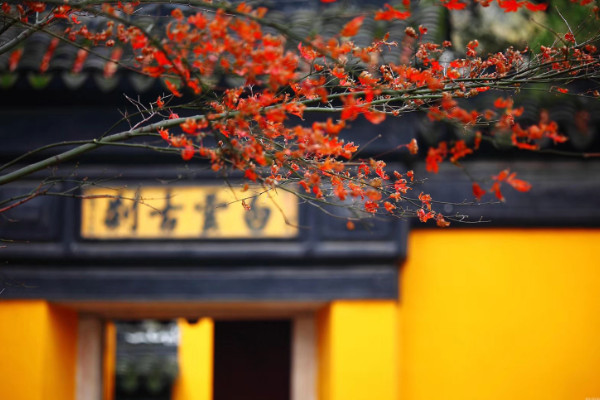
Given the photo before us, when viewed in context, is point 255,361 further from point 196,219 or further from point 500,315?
point 500,315

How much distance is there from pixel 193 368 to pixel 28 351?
6494 mm

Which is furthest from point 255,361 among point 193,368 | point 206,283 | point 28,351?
point 28,351

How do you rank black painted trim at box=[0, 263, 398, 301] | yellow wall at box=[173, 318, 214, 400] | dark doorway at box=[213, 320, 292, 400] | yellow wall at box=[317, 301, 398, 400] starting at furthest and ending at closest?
yellow wall at box=[173, 318, 214, 400]
dark doorway at box=[213, 320, 292, 400]
black painted trim at box=[0, 263, 398, 301]
yellow wall at box=[317, 301, 398, 400]

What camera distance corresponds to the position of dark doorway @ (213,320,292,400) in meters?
8.57

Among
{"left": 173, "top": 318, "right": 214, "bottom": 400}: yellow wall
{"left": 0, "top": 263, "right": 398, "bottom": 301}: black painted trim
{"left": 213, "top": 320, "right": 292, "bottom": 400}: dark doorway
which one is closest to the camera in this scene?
{"left": 0, "top": 263, "right": 398, "bottom": 301}: black painted trim

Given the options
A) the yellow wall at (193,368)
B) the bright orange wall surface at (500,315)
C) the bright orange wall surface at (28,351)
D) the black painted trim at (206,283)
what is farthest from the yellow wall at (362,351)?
the yellow wall at (193,368)

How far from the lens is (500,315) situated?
5160 mm

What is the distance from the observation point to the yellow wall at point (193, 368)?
11203 millimetres

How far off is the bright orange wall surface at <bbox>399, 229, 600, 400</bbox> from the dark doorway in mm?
3417

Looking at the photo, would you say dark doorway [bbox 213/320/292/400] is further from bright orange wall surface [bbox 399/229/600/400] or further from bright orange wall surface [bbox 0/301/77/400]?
bright orange wall surface [bbox 0/301/77/400]

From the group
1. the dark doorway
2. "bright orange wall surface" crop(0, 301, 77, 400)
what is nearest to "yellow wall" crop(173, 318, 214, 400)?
the dark doorway

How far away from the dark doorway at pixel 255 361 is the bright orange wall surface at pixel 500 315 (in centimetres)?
342

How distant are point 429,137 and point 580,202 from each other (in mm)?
1196

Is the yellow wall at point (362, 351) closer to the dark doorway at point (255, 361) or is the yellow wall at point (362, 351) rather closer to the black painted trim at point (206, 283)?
the black painted trim at point (206, 283)
